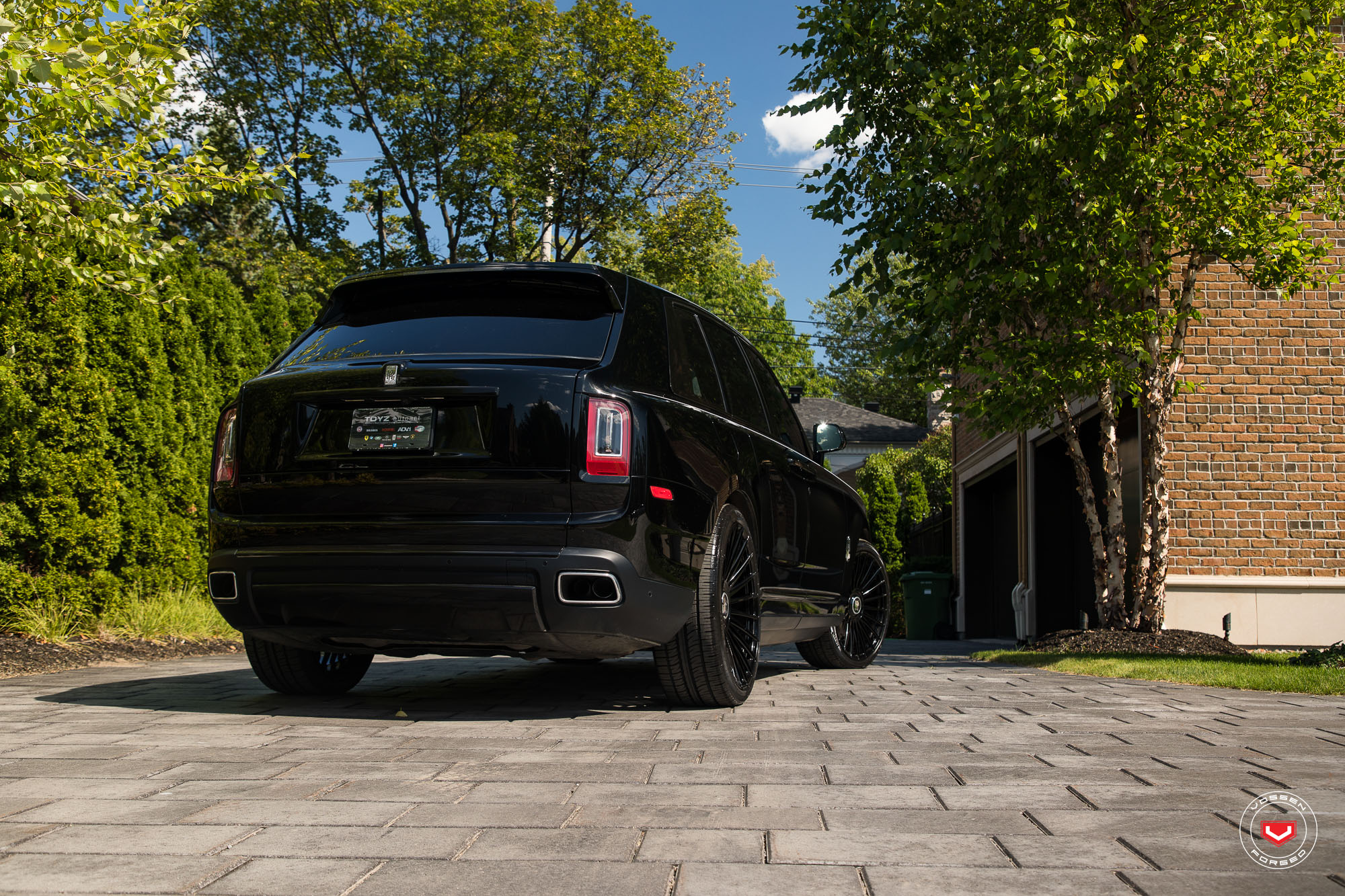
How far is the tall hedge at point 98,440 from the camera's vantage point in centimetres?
802

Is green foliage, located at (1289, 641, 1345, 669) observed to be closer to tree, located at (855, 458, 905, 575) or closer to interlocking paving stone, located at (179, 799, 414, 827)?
interlocking paving stone, located at (179, 799, 414, 827)

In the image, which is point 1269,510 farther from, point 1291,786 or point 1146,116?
point 1291,786

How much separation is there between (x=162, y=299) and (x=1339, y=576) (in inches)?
440

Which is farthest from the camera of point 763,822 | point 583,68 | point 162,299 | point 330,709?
point 583,68

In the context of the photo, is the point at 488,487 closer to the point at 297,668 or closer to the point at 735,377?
the point at 297,668

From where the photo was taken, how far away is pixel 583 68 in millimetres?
25891

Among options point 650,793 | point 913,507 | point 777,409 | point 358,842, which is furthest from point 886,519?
point 358,842

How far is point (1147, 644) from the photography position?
9102 mm

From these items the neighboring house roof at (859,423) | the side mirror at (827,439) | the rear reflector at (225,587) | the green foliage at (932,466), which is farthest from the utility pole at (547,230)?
the neighboring house roof at (859,423)

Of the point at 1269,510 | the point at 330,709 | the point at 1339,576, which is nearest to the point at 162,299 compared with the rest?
the point at 330,709

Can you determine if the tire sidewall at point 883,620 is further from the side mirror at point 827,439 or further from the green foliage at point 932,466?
the green foliage at point 932,466

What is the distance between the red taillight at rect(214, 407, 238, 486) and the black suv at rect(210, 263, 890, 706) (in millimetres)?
12

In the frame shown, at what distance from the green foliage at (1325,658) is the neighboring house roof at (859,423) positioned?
42.6 meters
